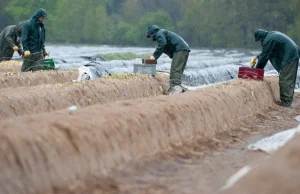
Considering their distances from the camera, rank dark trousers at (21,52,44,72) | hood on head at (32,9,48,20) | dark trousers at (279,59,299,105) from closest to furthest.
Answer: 1. dark trousers at (279,59,299,105)
2. hood on head at (32,9,48,20)
3. dark trousers at (21,52,44,72)

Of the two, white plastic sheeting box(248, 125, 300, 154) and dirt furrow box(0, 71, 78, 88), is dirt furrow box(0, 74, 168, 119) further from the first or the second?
white plastic sheeting box(248, 125, 300, 154)

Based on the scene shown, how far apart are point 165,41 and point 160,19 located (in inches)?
1731

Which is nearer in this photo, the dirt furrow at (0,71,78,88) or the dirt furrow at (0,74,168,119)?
the dirt furrow at (0,74,168,119)

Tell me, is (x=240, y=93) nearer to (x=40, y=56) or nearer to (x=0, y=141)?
(x=40, y=56)

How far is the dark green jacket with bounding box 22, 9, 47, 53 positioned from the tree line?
A: 107 feet

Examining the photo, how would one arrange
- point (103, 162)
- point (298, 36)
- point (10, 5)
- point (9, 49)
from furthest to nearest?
point (10, 5)
point (298, 36)
point (9, 49)
point (103, 162)

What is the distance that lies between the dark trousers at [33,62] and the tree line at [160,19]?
32.5 metres

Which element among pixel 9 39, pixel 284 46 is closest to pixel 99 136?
pixel 284 46

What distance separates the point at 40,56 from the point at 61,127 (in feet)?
27.3

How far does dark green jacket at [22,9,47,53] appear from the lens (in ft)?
46.5

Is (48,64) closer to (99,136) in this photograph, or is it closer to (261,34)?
(261,34)

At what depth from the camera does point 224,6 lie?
164ft

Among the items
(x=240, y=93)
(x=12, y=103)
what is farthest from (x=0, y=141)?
(x=240, y=93)

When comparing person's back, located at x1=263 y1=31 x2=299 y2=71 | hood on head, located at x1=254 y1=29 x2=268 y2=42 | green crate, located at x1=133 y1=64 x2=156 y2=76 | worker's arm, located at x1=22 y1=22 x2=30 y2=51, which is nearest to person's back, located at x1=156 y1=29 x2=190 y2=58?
green crate, located at x1=133 y1=64 x2=156 y2=76
